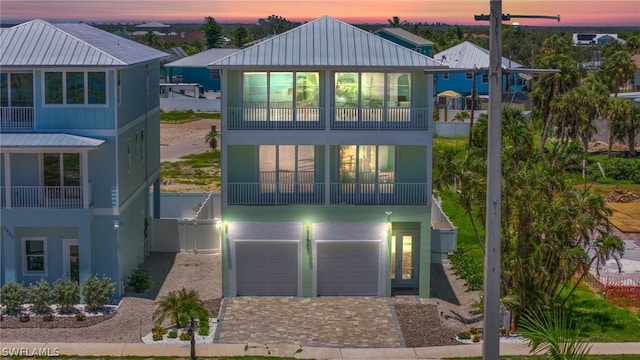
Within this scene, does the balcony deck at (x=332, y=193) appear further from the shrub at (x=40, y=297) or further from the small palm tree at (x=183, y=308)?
the shrub at (x=40, y=297)

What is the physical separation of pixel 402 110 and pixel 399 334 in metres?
7.98

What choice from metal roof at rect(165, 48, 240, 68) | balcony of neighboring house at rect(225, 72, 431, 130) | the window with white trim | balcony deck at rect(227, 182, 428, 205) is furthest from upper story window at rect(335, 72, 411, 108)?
metal roof at rect(165, 48, 240, 68)

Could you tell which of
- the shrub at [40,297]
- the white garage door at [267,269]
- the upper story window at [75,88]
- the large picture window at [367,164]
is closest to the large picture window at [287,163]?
the large picture window at [367,164]

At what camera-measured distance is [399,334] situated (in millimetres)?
25625

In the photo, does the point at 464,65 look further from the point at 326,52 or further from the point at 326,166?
the point at 326,166

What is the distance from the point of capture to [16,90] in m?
28.8

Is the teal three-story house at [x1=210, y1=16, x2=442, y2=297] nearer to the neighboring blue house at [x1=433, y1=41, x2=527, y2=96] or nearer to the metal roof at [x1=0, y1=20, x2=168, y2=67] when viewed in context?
the metal roof at [x1=0, y1=20, x2=168, y2=67]

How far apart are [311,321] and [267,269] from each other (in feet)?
11.3

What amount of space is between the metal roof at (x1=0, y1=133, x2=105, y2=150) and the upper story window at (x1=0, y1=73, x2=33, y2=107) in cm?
102

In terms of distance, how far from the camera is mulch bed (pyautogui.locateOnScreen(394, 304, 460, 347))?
24969 mm

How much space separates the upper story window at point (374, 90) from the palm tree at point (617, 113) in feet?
110

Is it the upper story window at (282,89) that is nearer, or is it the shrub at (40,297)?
the shrub at (40,297)

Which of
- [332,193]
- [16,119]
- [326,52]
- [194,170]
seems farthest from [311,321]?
[194,170]

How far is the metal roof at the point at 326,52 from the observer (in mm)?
29250
